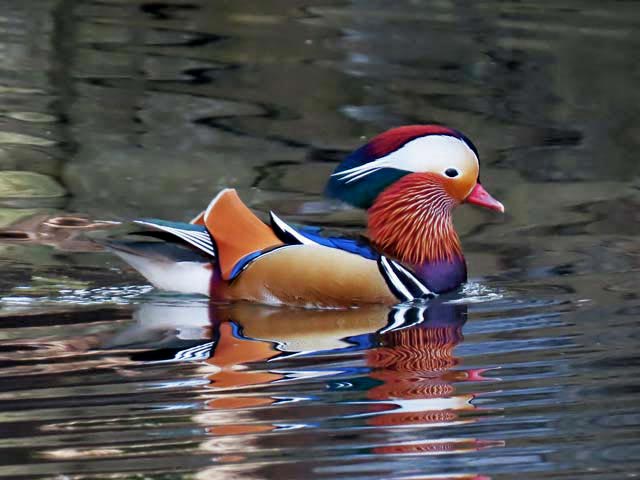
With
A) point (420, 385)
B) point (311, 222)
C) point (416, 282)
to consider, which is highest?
point (311, 222)

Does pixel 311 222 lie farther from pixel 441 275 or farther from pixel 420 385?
pixel 420 385

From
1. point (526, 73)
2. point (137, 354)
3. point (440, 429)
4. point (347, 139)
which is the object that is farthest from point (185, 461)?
point (526, 73)

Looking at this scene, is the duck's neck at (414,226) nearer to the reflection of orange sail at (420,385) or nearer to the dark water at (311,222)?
the dark water at (311,222)

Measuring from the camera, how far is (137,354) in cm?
503

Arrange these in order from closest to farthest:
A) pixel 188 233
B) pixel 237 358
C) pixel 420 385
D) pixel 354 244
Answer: pixel 420 385
pixel 237 358
pixel 188 233
pixel 354 244

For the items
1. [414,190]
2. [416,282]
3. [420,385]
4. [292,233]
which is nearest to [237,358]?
[420,385]

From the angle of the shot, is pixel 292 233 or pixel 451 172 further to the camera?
pixel 451 172

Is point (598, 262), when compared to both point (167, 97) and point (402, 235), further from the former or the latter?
point (167, 97)

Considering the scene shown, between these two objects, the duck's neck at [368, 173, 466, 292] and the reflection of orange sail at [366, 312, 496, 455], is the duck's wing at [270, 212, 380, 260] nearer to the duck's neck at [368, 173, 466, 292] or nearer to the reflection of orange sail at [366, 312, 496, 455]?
the duck's neck at [368, 173, 466, 292]

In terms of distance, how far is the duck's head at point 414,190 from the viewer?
20.1 ft

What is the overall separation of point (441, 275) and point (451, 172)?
0.42m

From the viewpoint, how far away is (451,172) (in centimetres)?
622

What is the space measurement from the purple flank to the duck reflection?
0.42ft

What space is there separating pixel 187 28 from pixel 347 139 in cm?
298
